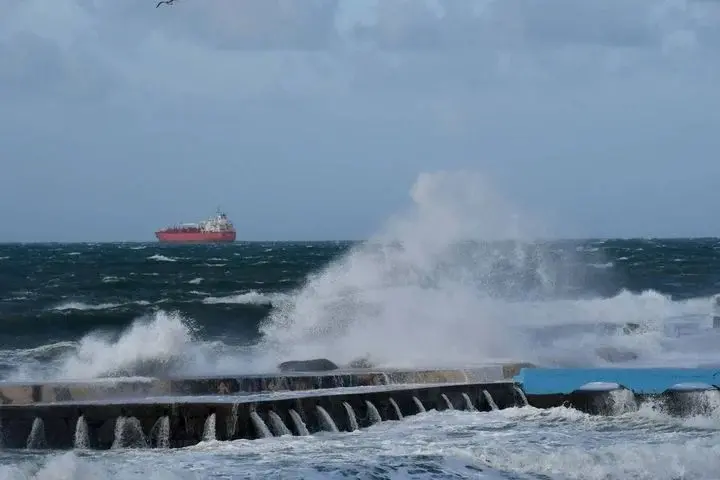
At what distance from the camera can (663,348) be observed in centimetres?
2298

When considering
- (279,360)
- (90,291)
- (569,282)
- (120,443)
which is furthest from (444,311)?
(90,291)

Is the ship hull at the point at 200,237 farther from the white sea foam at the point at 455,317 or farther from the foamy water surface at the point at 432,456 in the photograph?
the foamy water surface at the point at 432,456

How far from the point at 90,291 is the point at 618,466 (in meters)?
29.3

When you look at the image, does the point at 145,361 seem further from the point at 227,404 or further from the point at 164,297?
the point at 164,297

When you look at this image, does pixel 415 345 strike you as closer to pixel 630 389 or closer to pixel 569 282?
pixel 630 389

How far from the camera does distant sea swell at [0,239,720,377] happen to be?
21047mm

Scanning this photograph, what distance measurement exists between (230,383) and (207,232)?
286ft

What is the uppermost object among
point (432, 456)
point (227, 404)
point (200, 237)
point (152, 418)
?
point (200, 237)

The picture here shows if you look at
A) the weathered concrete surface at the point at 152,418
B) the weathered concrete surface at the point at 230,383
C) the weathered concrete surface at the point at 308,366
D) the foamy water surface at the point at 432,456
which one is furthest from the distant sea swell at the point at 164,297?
the foamy water surface at the point at 432,456

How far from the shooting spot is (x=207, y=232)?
102938mm

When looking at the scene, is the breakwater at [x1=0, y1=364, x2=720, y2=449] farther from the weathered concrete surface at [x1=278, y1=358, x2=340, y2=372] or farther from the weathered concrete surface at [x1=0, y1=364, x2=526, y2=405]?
the weathered concrete surface at [x1=278, y1=358, x2=340, y2=372]

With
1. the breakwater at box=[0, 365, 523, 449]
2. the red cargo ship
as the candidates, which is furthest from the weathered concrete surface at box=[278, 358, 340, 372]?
the red cargo ship

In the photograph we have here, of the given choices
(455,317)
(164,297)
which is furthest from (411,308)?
(164,297)

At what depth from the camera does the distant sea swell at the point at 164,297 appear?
69.1 feet
